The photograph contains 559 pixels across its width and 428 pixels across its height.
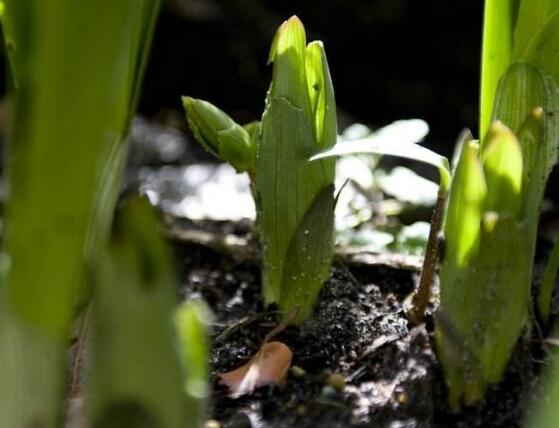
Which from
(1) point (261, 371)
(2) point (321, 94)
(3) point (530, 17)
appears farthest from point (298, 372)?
(3) point (530, 17)

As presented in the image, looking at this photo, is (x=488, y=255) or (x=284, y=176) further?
(x=284, y=176)

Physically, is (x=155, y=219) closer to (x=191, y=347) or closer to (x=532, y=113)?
(x=191, y=347)

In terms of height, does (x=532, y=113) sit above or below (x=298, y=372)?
above

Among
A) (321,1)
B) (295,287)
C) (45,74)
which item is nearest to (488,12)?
(295,287)

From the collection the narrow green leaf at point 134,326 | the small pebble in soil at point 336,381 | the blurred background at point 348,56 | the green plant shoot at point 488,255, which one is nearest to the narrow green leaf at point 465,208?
the green plant shoot at point 488,255

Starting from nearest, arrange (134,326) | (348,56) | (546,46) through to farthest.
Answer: (134,326) → (546,46) → (348,56)

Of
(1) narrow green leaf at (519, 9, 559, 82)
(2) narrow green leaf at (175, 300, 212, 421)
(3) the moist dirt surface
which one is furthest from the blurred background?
(2) narrow green leaf at (175, 300, 212, 421)

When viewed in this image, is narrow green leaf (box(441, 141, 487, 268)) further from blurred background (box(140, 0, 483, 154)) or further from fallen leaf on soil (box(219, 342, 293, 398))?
blurred background (box(140, 0, 483, 154))
